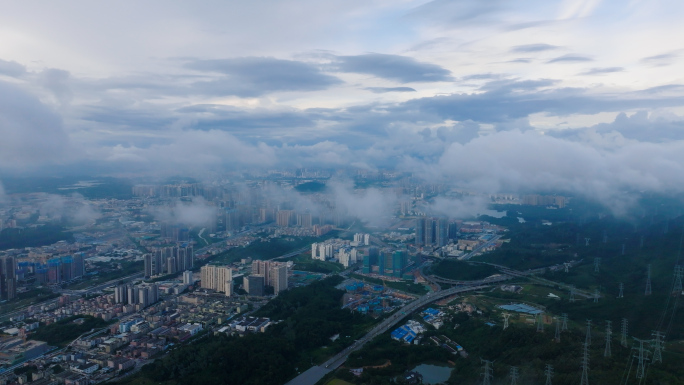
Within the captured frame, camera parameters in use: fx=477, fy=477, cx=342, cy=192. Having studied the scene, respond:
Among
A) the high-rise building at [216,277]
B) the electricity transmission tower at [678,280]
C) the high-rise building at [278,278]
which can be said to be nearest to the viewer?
the electricity transmission tower at [678,280]

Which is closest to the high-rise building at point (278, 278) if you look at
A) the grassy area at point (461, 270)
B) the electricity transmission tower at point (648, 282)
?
the grassy area at point (461, 270)

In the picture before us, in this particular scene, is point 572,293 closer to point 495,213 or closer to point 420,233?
point 420,233

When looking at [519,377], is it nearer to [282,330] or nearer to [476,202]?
[282,330]

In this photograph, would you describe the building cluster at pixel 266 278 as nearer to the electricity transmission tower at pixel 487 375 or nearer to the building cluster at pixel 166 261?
the building cluster at pixel 166 261

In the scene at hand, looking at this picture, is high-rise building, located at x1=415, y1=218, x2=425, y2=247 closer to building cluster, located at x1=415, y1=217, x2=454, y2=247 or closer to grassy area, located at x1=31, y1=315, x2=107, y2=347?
building cluster, located at x1=415, y1=217, x2=454, y2=247

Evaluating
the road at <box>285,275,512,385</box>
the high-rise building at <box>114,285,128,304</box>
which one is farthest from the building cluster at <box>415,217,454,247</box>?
the high-rise building at <box>114,285,128,304</box>
